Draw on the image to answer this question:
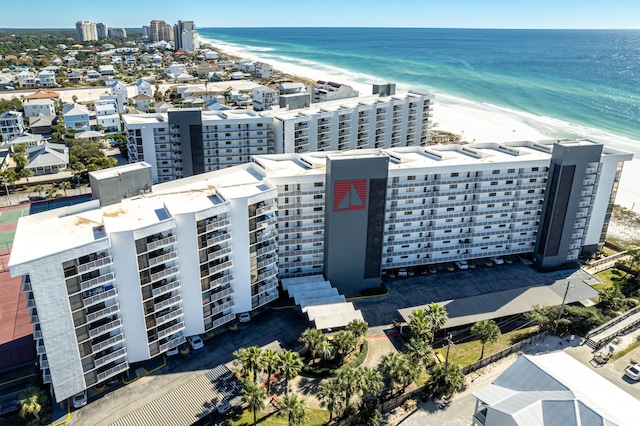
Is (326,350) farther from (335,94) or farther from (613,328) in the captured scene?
(335,94)

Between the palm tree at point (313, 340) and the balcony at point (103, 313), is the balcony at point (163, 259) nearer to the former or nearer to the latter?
the balcony at point (103, 313)

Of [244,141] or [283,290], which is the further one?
[244,141]

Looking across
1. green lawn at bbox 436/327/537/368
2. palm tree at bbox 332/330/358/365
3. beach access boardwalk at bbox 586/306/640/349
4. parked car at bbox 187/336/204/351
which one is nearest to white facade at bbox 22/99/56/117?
parked car at bbox 187/336/204/351

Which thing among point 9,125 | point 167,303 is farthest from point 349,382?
point 9,125

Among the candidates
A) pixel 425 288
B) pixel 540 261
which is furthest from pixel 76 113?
pixel 540 261

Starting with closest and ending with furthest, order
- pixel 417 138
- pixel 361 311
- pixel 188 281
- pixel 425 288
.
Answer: pixel 188 281
pixel 361 311
pixel 425 288
pixel 417 138

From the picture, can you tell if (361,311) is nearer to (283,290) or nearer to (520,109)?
(283,290)
